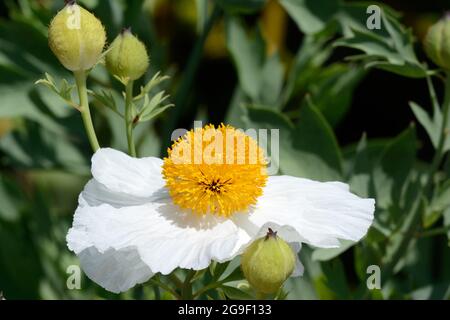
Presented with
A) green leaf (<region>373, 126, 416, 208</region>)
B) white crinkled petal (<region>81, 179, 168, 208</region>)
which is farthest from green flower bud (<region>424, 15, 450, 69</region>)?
white crinkled petal (<region>81, 179, 168, 208</region>)

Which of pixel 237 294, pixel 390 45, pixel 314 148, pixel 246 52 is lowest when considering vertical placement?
pixel 237 294

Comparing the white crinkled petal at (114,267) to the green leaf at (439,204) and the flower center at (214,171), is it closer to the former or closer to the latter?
the flower center at (214,171)

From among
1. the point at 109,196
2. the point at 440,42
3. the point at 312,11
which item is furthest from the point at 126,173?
the point at 312,11

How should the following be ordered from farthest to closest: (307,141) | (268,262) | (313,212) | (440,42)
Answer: (307,141) < (440,42) < (313,212) < (268,262)

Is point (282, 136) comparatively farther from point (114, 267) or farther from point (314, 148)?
point (114, 267)

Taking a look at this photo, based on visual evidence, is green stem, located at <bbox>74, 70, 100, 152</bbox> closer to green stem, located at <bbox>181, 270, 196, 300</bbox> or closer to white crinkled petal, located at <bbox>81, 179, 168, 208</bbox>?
white crinkled petal, located at <bbox>81, 179, 168, 208</bbox>

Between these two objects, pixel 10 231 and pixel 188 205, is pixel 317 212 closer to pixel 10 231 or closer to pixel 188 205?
pixel 188 205
